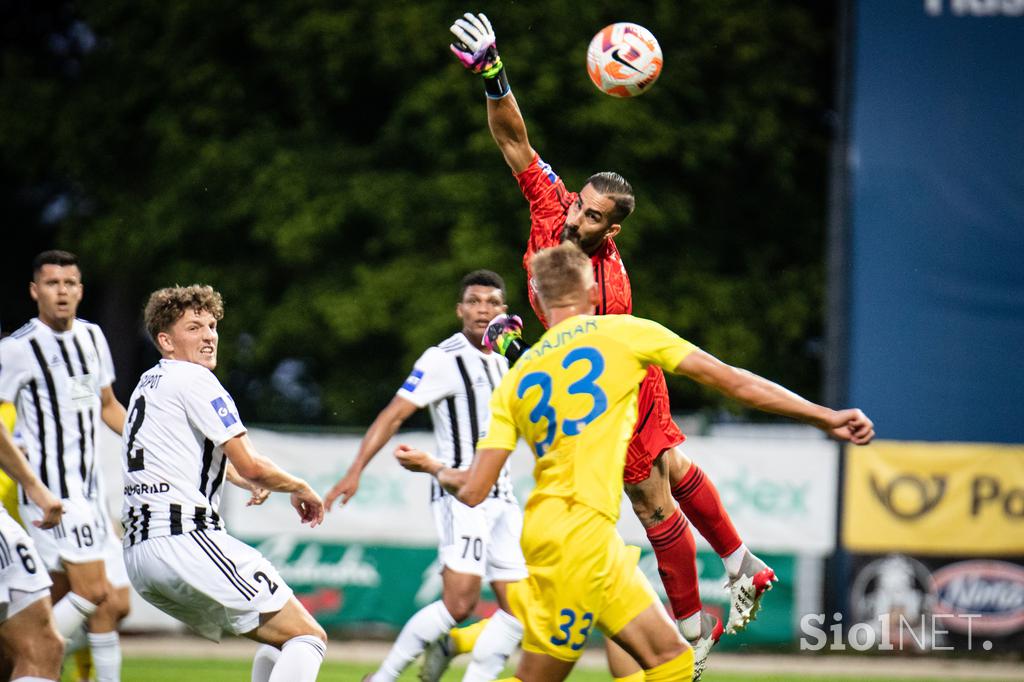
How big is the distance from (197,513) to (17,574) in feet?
3.25

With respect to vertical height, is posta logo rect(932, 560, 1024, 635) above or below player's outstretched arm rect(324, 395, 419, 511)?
below

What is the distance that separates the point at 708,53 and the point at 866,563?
29.2ft

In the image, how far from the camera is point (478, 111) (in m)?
18.7

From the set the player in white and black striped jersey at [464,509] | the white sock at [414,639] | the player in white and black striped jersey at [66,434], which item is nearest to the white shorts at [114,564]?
the player in white and black striped jersey at [66,434]

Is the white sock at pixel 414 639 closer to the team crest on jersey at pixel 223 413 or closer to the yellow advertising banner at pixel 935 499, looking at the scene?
the team crest on jersey at pixel 223 413

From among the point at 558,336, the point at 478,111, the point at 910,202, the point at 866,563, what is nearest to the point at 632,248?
the point at 478,111

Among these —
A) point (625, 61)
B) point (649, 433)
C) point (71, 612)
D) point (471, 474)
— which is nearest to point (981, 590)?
point (649, 433)

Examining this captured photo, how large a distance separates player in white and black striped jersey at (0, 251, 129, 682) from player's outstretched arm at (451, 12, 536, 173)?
3.39 meters

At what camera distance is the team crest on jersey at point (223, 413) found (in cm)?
645

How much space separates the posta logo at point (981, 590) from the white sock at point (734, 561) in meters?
6.62

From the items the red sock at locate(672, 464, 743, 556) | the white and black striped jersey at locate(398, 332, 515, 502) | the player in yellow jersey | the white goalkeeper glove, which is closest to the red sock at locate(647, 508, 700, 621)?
the red sock at locate(672, 464, 743, 556)

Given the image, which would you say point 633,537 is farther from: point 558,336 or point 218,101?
point 218,101

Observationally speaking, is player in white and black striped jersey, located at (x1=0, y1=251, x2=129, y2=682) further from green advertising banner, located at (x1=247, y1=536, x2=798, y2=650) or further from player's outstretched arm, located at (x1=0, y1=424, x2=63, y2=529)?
green advertising banner, located at (x1=247, y1=536, x2=798, y2=650)

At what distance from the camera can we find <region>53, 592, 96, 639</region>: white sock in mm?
8578
